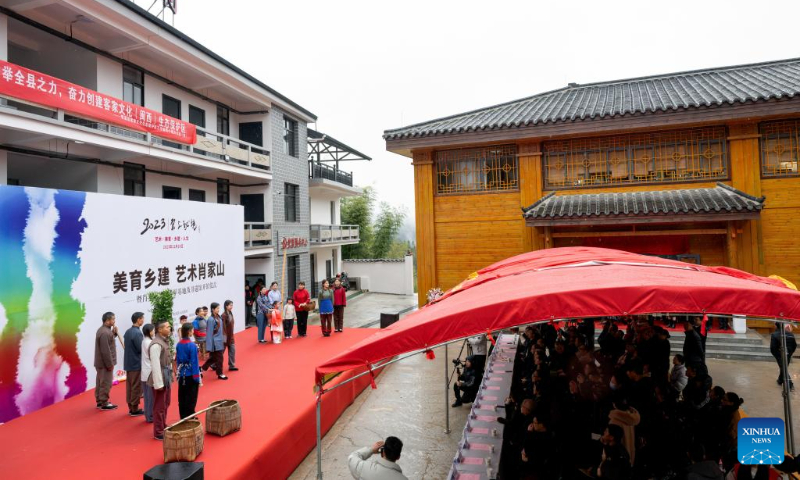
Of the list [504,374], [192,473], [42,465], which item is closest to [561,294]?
[192,473]

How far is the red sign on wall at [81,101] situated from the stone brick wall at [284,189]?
6.51m

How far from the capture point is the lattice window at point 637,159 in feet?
41.3

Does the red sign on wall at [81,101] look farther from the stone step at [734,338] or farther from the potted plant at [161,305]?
the stone step at [734,338]

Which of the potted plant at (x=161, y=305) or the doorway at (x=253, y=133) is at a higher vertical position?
the doorway at (x=253, y=133)

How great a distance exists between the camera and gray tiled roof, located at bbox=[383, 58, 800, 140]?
40.4ft

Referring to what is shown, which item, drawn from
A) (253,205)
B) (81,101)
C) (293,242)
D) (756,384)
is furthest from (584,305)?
(293,242)

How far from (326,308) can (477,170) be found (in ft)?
20.8

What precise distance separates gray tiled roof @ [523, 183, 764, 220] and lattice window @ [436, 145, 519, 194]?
1416 millimetres

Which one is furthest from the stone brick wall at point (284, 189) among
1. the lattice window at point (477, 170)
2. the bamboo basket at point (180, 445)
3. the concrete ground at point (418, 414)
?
the bamboo basket at point (180, 445)

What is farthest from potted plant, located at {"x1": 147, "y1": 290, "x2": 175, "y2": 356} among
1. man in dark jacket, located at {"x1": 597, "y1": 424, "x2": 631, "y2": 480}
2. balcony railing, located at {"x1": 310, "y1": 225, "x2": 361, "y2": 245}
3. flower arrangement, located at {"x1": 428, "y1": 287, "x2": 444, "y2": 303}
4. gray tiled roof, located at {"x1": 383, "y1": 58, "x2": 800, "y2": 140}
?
balcony railing, located at {"x1": 310, "y1": 225, "x2": 361, "y2": 245}

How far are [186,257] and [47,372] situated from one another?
4.35 m

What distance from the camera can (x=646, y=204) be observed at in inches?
466

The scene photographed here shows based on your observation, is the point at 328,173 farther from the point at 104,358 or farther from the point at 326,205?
the point at 104,358

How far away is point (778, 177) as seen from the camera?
12117mm
